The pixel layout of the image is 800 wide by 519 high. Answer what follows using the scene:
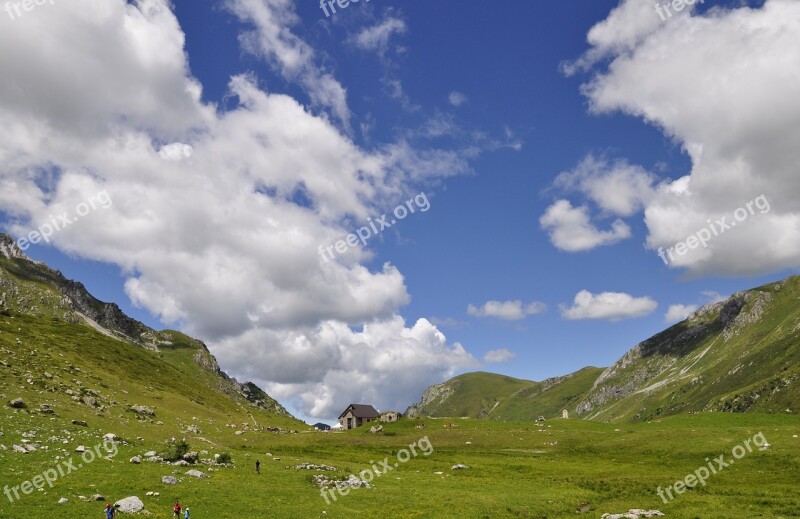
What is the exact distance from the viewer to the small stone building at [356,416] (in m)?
174

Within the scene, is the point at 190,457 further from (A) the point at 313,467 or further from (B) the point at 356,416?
(B) the point at 356,416

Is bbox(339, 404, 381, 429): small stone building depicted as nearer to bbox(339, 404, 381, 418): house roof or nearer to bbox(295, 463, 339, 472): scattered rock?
bbox(339, 404, 381, 418): house roof

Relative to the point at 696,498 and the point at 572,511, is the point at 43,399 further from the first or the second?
the point at 696,498

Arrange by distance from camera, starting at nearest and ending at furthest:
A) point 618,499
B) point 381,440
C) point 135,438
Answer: point 618,499 → point 135,438 → point 381,440

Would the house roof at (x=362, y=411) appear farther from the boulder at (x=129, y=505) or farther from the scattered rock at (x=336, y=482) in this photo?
A: the boulder at (x=129, y=505)

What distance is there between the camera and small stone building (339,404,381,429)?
17366 centimetres

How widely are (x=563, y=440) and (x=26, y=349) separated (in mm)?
104787

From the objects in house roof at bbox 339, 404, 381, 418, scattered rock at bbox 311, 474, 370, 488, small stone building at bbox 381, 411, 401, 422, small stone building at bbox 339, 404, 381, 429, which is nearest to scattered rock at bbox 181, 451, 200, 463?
scattered rock at bbox 311, 474, 370, 488

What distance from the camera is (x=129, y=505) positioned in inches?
1380

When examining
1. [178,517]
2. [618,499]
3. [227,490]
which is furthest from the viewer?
[618,499]

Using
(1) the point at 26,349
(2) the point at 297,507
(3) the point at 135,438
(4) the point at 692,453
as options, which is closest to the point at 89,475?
(2) the point at 297,507

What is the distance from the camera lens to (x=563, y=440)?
90.7 meters

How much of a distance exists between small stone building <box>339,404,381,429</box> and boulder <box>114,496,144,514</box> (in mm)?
141400

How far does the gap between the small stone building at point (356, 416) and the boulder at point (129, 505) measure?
141 meters
